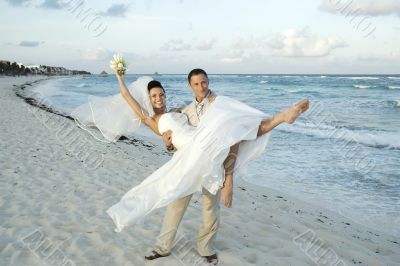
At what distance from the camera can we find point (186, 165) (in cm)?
328

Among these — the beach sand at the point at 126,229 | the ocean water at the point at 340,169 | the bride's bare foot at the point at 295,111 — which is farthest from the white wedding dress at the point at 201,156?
the ocean water at the point at 340,169

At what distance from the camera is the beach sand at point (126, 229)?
4.09 m

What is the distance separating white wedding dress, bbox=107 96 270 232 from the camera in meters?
3.21

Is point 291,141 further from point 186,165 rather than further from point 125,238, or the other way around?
point 186,165

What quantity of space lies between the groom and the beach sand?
150mm

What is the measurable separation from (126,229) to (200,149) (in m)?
2.00

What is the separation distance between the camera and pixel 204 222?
12.4 ft

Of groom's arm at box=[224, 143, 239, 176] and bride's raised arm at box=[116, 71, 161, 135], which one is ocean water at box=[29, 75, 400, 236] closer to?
groom's arm at box=[224, 143, 239, 176]

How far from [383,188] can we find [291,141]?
5039 mm

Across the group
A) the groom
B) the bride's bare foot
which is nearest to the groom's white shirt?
the groom

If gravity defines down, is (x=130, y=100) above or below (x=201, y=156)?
above

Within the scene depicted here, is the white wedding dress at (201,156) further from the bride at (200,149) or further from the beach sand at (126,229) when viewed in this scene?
the beach sand at (126,229)

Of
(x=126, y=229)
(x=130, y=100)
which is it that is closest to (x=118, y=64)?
(x=130, y=100)

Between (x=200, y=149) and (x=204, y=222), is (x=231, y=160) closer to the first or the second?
(x=200, y=149)
